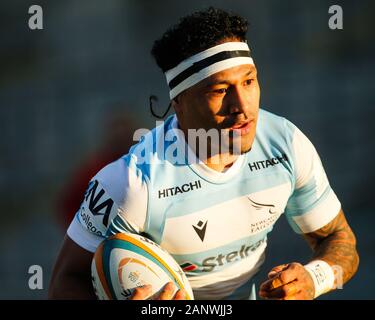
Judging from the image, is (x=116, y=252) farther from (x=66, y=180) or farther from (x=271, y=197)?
(x=66, y=180)

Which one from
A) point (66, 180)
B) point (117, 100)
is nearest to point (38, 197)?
point (66, 180)

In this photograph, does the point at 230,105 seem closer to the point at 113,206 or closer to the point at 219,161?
the point at 219,161

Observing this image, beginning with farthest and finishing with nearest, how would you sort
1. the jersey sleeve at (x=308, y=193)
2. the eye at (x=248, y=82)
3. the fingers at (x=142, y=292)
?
the jersey sleeve at (x=308, y=193) < the eye at (x=248, y=82) < the fingers at (x=142, y=292)

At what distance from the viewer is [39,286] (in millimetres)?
9258

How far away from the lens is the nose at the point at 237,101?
452cm

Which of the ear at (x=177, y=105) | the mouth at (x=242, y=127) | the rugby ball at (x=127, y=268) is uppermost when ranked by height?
the ear at (x=177, y=105)

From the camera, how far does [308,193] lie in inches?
198

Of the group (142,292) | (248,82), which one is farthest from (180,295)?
(248,82)

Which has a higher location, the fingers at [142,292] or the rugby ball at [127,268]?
the rugby ball at [127,268]

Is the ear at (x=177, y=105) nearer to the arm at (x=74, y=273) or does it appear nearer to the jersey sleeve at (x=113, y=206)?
the jersey sleeve at (x=113, y=206)

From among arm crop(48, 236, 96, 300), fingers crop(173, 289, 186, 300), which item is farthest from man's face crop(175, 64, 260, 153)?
arm crop(48, 236, 96, 300)

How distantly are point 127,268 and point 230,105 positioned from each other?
94 centimetres

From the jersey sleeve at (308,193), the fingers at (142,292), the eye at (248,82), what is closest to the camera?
the fingers at (142,292)

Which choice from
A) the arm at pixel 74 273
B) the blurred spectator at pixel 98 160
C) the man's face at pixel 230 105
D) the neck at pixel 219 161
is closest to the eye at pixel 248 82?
the man's face at pixel 230 105
